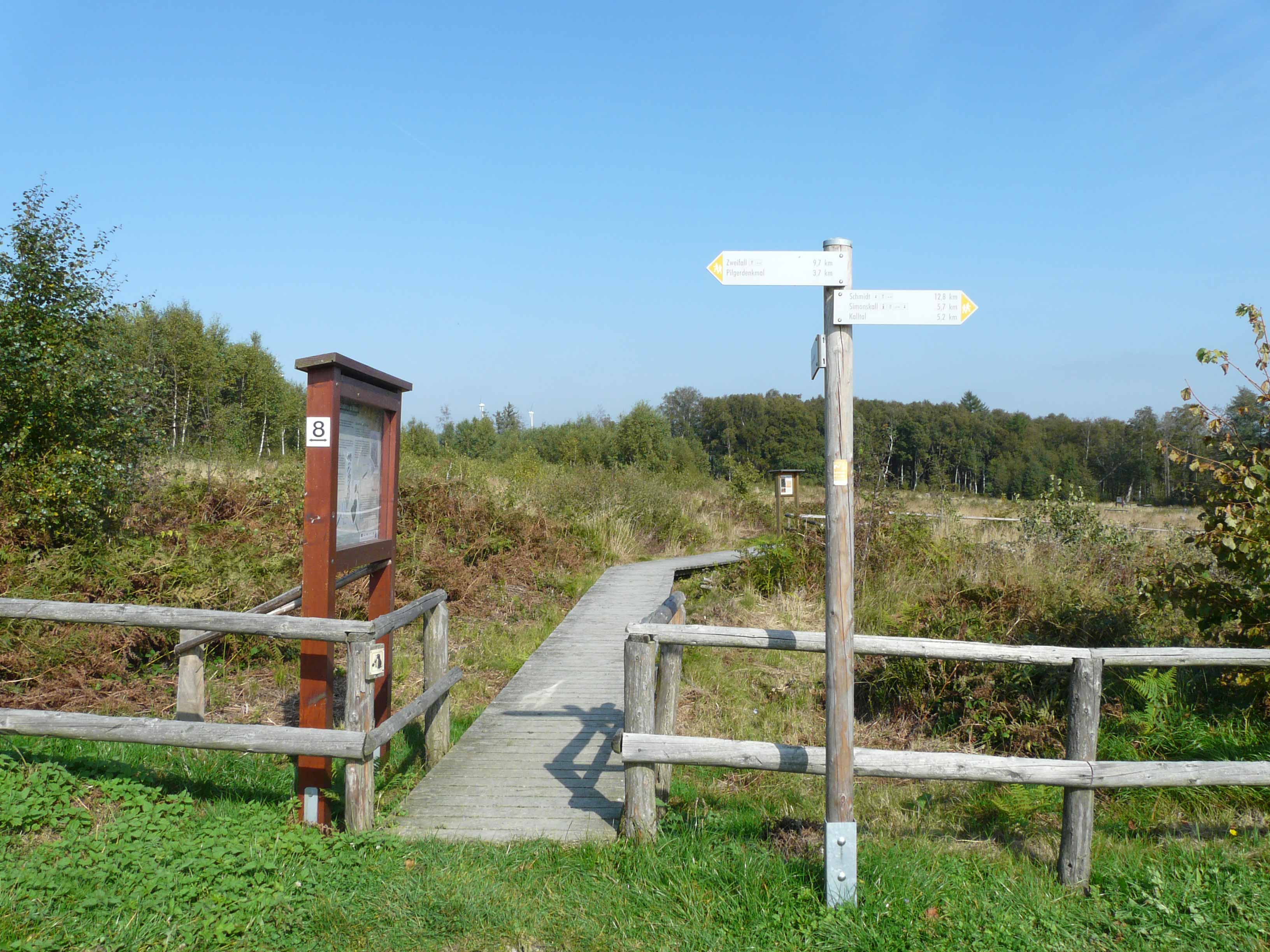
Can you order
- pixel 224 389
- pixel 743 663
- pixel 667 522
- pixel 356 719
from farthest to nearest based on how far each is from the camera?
pixel 224 389, pixel 667 522, pixel 743 663, pixel 356 719

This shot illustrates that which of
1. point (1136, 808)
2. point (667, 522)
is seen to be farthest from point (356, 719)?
point (667, 522)

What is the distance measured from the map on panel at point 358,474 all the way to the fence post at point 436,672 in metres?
0.70

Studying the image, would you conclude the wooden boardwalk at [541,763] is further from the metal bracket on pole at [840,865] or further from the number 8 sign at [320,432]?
the number 8 sign at [320,432]

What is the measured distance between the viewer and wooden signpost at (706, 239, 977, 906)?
3.33 meters

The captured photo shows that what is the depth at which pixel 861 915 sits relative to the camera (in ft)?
10.8

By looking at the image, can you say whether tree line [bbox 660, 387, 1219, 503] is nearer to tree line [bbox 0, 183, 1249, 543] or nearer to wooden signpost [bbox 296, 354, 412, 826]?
tree line [bbox 0, 183, 1249, 543]

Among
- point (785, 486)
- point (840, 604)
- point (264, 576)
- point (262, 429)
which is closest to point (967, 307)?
point (840, 604)

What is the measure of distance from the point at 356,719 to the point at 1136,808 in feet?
14.1

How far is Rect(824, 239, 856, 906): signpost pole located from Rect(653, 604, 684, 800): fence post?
1.28 m

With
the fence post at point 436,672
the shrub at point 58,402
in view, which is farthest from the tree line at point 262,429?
the fence post at point 436,672

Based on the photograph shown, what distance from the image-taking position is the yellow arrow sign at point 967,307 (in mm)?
3322

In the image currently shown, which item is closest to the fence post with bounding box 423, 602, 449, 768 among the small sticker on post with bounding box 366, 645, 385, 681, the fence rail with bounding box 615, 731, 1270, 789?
the small sticker on post with bounding box 366, 645, 385, 681

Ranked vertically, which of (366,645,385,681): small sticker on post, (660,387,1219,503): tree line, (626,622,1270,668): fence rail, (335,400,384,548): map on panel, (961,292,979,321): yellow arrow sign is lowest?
(366,645,385,681): small sticker on post

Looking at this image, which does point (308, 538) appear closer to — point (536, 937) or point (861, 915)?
point (536, 937)
